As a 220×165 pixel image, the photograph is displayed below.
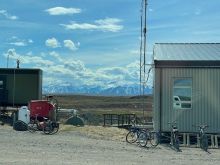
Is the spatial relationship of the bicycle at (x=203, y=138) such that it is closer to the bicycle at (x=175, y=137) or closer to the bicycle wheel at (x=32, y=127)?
the bicycle at (x=175, y=137)

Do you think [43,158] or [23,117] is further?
[23,117]

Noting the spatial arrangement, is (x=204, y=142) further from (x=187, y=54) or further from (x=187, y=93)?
(x=187, y=54)

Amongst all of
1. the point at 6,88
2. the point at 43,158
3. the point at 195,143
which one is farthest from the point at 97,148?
the point at 6,88

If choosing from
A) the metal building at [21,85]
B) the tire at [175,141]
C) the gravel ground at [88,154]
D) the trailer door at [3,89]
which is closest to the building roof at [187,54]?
the tire at [175,141]

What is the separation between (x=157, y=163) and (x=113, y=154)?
196 centimetres

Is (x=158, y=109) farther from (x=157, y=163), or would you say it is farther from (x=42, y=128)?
(x=42, y=128)

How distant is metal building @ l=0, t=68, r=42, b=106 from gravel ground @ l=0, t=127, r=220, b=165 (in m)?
12.4

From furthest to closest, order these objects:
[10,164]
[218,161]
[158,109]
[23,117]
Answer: [23,117] < [158,109] < [218,161] < [10,164]

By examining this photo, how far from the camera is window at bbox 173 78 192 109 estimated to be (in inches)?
594

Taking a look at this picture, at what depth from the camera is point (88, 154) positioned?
10.9 m

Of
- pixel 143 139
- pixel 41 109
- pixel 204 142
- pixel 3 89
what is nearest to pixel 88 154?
pixel 143 139

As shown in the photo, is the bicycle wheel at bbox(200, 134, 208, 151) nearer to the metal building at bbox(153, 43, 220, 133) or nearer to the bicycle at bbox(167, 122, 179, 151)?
the bicycle at bbox(167, 122, 179, 151)

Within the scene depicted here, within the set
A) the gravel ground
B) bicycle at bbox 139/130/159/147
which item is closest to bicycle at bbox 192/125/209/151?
the gravel ground

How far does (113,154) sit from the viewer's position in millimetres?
11148
